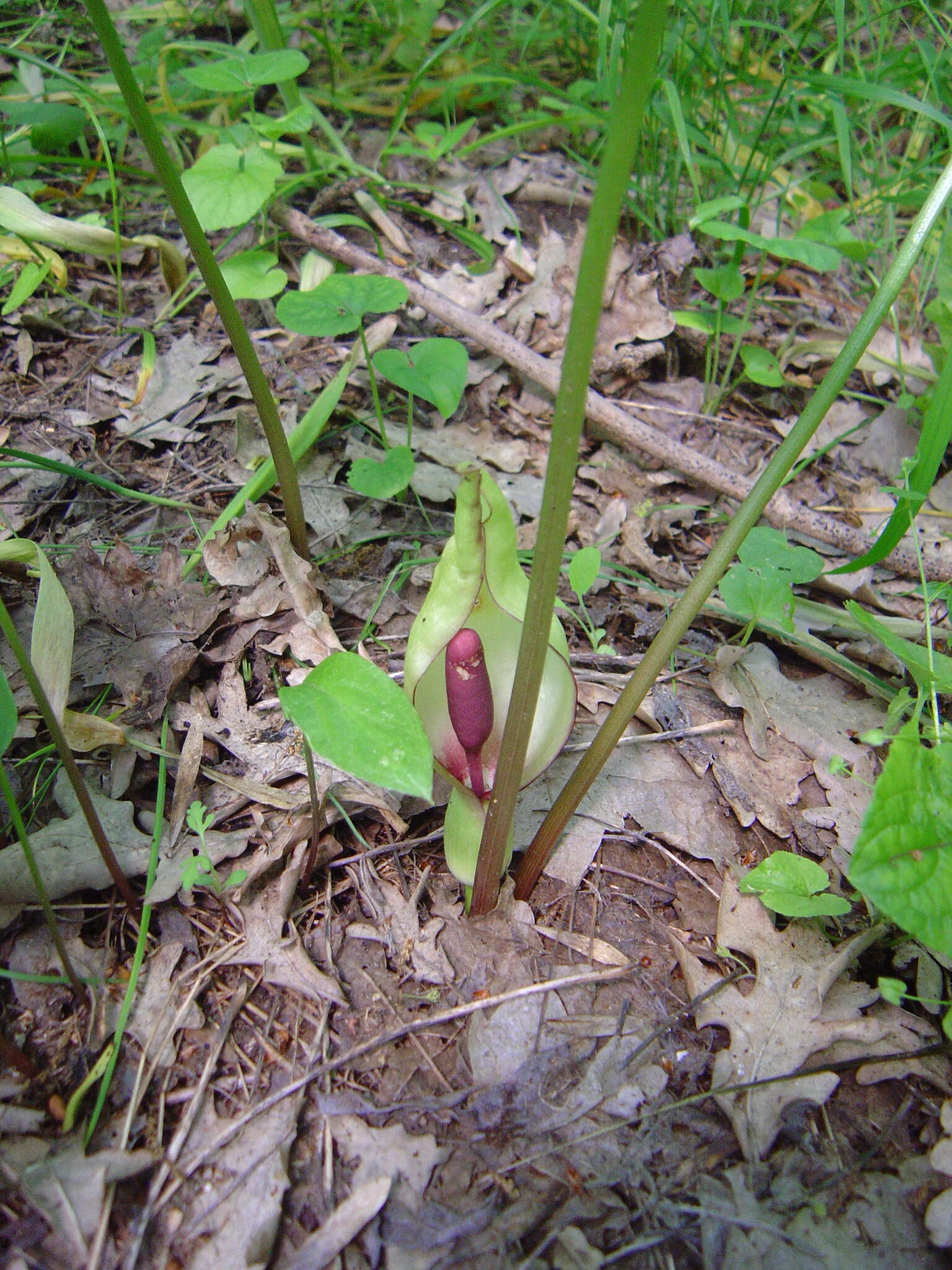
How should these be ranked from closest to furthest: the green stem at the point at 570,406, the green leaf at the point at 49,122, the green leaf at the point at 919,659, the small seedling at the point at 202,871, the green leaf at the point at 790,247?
the green stem at the point at 570,406 → the small seedling at the point at 202,871 → the green leaf at the point at 919,659 → the green leaf at the point at 790,247 → the green leaf at the point at 49,122

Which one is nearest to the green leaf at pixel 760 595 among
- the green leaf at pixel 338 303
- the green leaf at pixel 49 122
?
the green leaf at pixel 338 303

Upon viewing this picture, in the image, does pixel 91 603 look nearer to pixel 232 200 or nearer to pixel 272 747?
pixel 272 747

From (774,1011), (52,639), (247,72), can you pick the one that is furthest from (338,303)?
(774,1011)

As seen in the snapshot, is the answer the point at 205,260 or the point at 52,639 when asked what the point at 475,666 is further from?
the point at 205,260

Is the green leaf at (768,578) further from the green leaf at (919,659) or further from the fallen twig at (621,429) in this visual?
the fallen twig at (621,429)

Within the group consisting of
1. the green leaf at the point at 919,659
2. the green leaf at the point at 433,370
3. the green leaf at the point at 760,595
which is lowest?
the green leaf at the point at 760,595
